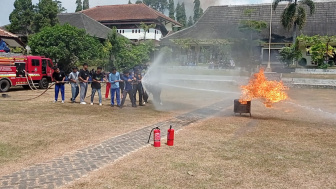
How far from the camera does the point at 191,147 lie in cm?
807

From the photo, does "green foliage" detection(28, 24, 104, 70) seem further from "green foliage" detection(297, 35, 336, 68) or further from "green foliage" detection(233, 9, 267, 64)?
"green foliage" detection(297, 35, 336, 68)

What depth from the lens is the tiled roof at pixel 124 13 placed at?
5728cm

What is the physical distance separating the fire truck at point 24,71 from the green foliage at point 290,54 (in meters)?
26.7

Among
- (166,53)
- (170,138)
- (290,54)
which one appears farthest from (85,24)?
(170,138)

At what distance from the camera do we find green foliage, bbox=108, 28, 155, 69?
38.2 metres

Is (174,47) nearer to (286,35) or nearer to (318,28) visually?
(286,35)

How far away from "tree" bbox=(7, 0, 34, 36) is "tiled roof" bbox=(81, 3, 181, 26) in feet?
64.3

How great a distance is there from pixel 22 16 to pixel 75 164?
130ft

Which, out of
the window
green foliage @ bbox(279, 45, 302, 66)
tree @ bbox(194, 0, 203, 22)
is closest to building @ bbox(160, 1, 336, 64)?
green foliage @ bbox(279, 45, 302, 66)

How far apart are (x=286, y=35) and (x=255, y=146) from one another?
38.5 metres

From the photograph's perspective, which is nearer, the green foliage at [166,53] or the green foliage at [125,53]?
the green foliage at [125,53]

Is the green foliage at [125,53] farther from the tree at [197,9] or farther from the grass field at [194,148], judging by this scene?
the tree at [197,9]

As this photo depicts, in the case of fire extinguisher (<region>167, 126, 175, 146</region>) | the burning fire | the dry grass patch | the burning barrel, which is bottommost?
the dry grass patch

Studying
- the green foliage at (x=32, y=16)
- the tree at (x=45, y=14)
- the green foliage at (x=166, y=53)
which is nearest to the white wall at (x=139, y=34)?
the green foliage at (x=166, y=53)
